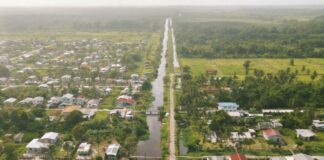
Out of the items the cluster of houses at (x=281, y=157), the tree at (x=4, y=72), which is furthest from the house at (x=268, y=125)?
the tree at (x=4, y=72)

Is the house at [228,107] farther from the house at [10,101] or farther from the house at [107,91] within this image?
the house at [10,101]

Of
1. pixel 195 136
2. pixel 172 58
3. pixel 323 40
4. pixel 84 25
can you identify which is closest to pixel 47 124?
pixel 195 136

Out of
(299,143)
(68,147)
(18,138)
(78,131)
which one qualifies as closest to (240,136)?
(299,143)

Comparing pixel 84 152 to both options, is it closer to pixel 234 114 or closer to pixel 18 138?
pixel 18 138

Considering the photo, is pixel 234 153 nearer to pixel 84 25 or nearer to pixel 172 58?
pixel 172 58

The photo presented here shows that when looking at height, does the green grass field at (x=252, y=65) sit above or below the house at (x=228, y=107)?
above

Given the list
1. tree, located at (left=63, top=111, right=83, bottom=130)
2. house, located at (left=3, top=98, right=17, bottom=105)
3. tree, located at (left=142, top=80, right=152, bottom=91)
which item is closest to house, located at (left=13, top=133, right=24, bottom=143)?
tree, located at (left=63, top=111, right=83, bottom=130)

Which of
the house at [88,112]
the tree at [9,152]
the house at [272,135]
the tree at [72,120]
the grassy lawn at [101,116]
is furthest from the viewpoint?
the house at [88,112]
